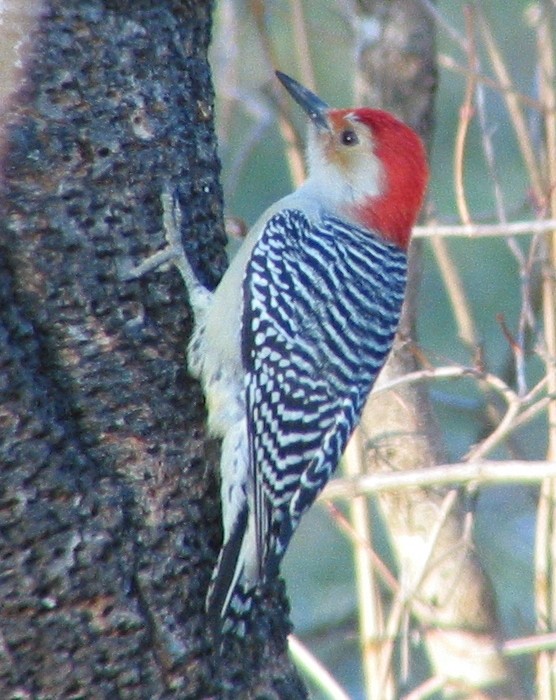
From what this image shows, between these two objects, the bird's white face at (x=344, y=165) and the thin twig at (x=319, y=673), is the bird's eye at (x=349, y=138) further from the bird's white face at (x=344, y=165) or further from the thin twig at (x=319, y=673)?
the thin twig at (x=319, y=673)

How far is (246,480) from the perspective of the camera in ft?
11.2

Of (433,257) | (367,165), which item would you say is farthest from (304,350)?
(433,257)

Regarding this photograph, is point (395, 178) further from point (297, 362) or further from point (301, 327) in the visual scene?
point (297, 362)

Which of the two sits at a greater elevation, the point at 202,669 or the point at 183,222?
the point at 183,222

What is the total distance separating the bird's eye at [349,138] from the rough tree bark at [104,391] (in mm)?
983

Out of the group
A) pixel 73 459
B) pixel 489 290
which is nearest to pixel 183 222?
pixel 73 459

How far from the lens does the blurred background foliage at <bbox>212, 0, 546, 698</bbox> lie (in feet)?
22.2

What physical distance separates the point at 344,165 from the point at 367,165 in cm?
9

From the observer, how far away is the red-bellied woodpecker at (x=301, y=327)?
339 cm

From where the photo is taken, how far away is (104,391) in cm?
311

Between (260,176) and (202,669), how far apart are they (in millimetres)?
7616

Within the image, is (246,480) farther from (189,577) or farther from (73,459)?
(73,459)

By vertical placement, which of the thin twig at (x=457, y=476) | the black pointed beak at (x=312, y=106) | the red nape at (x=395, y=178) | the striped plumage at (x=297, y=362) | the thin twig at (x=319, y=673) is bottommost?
the thin twig at (x=319, y=673)

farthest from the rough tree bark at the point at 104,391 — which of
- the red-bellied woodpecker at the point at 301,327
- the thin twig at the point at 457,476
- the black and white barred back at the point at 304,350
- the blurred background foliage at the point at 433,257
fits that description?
the blurred background foliage at the point at 433,257
